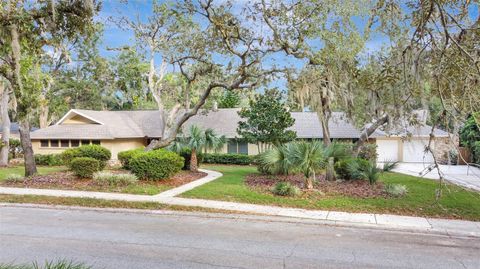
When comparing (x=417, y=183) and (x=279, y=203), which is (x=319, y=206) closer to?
(x=279, y=203)

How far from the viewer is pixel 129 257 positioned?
20.4 ft

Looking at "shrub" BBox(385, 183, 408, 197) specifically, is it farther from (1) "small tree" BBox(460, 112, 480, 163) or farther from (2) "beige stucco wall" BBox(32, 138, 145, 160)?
(2) "beige stucco wall" BBox(32, 138, 145, 160)

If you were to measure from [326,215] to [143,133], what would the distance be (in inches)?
892

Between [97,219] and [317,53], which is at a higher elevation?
[317,53]

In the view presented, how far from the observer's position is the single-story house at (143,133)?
89.1ft

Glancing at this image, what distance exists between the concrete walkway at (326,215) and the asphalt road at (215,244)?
1.51 feet

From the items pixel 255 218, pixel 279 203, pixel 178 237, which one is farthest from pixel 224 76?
pixel 178 237

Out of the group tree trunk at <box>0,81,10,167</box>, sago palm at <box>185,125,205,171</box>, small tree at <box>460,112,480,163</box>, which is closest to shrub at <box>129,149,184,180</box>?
sago palm at <box>185,125,205,171</box>

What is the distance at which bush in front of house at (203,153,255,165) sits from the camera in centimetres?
2631

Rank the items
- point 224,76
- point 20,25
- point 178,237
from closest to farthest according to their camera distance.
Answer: point 20,25 < point 178,237 < point 224,76

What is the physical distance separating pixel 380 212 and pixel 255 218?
3.76 m

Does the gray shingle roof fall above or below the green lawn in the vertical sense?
above

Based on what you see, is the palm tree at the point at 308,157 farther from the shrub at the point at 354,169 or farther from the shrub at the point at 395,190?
the shrub at the point at 354,169

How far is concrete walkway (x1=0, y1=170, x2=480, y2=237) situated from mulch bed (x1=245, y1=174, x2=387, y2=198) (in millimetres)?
2672
